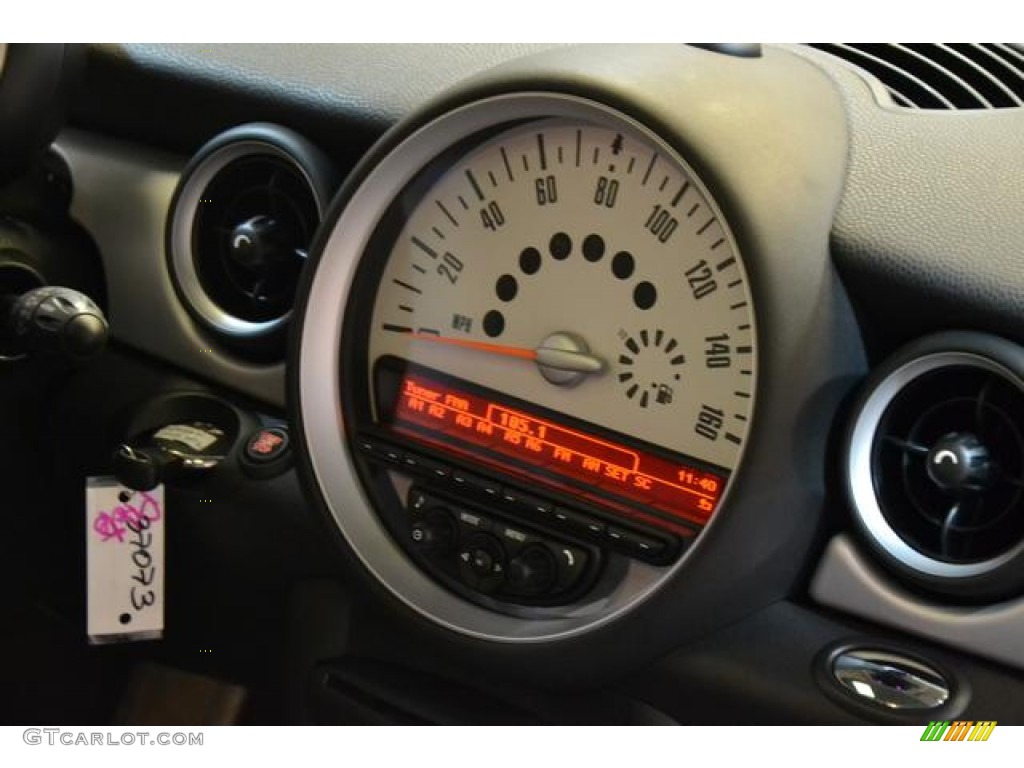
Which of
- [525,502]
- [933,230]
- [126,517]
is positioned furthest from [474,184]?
[126,517]

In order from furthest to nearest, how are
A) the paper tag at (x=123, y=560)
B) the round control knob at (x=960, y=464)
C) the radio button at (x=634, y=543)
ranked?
the paper tag at (x=123, y=560) → the radio button at (x=634, y=543) → the round control knob at (x=960, y=464)

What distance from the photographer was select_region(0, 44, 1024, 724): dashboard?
935mm

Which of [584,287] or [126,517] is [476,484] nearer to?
[584,287]

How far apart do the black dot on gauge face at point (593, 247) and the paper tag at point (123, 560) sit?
0.49 meters

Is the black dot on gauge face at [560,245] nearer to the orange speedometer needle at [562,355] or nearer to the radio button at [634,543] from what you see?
the orange speedometer needle at [562,355]

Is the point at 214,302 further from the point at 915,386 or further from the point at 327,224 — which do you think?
the point at 915,386

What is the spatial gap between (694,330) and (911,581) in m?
0.24

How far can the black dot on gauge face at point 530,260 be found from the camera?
1.08 meters

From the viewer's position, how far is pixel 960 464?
91 centimetres

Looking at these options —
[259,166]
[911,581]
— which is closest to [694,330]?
[911,581]

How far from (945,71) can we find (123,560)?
845 mm

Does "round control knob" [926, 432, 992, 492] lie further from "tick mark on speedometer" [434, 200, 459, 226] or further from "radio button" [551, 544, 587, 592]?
"tick mark on speedometer" [434, 200, 459, 226]

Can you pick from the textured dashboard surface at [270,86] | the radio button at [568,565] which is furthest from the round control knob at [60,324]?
the radio button at [568,565]

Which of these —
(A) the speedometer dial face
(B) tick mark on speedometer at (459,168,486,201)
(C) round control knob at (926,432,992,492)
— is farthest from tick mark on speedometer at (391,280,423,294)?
(C) round control knob at (926,432,992,492)
